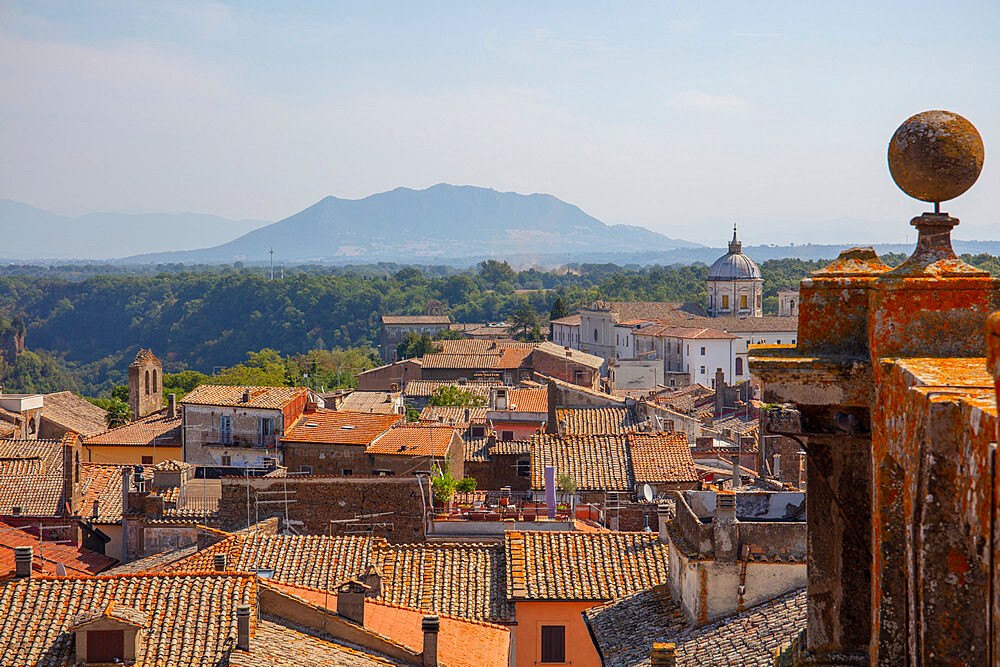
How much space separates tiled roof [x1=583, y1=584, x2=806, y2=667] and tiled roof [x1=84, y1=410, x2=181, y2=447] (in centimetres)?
3271

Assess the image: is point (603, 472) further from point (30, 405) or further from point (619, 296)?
point (619, 296)

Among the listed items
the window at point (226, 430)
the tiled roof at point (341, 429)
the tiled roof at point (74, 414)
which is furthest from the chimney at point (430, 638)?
the tiled roof at point (74, 414)

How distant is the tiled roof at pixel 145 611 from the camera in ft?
41.9

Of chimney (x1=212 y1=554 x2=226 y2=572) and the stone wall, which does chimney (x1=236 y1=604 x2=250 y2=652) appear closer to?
chimney (x1=212 y1=554 x2=226 y2=572)

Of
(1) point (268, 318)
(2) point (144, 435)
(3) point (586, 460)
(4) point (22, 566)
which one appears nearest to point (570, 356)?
(2) point (144, 435)

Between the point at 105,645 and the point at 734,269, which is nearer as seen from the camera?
the point at 105,645

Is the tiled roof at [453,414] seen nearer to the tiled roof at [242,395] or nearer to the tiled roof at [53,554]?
the tiled roof at [242,395]

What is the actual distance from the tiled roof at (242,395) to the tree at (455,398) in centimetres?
869

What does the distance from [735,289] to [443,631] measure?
294 ft

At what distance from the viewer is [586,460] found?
26922 millimetres

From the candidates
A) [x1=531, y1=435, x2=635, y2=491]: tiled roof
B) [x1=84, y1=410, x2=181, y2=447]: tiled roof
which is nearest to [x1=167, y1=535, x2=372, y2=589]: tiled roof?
[x1=531, y1=435, x2=635, y2=491]: tiled roof

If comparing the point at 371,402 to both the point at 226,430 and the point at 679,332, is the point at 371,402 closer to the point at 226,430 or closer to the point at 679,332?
the point at 226,430

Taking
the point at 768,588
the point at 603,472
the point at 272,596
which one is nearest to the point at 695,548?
the point at 768,588

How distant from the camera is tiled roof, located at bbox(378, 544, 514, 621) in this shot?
17.0 m
